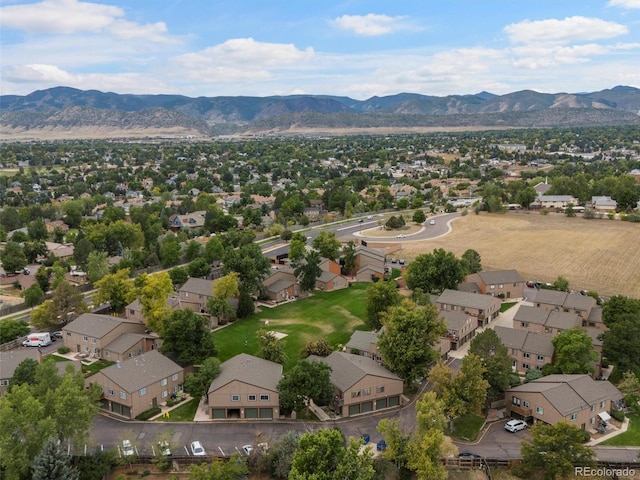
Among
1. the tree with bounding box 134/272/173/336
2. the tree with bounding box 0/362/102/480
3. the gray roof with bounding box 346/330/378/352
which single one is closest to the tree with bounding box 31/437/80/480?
the tree with bounding box 0/362/102/480

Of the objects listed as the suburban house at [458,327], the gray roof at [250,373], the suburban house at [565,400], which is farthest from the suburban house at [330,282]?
the suburban house at [565,400]

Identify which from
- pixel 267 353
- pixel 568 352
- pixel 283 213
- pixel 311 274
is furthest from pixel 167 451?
pixel 283 213

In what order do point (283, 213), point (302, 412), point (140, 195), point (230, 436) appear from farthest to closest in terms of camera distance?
point (140, 195), point (283, 213), point (302, 412), point (230, 436)

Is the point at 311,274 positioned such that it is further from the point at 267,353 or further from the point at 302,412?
the point at 302,412

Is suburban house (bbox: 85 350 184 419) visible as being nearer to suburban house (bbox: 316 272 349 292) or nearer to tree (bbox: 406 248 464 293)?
suburban house (bbox: 316 272 349 292)

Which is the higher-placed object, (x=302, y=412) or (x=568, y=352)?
(x=568, y=352)

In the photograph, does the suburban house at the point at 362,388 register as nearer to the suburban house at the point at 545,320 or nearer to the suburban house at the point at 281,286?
the suburban house at the point at 545,320

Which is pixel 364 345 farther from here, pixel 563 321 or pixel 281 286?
pixel 281 286

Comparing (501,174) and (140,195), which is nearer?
(140,195)
